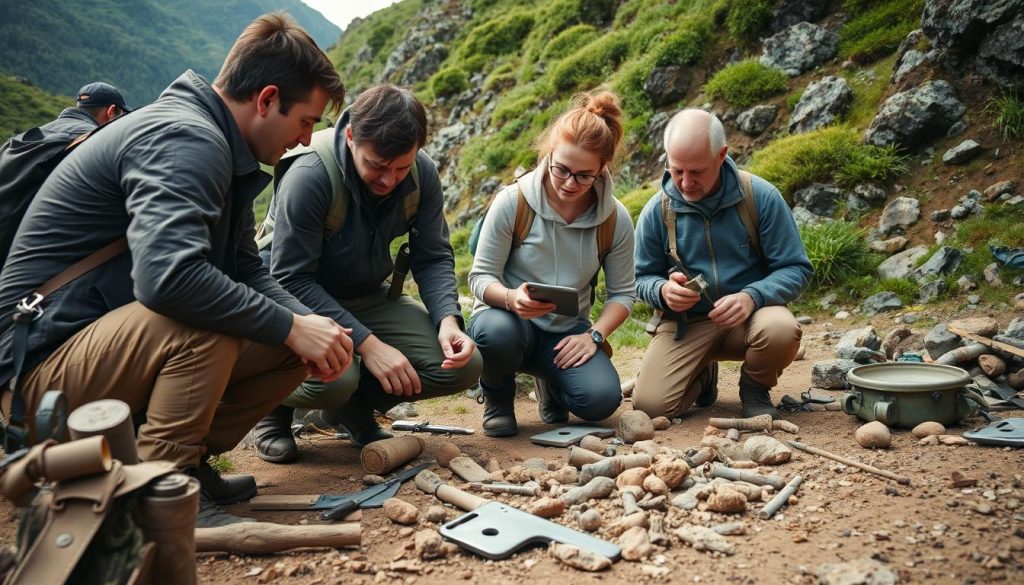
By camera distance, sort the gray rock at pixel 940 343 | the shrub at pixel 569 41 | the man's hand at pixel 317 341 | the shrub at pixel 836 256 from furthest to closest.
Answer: the shrub at pixel 569 41 < the shrub at pixel 836 256 < the gray rock at pixel 940 343 < the man's hand at pixel 317 341

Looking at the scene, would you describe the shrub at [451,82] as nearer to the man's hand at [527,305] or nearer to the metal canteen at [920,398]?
the man's hand at [527,305]

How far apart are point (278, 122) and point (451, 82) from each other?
2208cm

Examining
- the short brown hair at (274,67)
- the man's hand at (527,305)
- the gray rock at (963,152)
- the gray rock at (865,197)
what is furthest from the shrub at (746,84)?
the short brown hair at (274,67)

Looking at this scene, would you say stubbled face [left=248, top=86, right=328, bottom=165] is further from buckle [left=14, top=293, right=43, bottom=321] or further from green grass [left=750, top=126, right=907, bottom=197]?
green grass [left=750, top=126, right=907, bottom=197]

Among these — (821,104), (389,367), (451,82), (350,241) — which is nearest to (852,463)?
(389,367)

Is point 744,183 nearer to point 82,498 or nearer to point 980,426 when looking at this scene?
point 980,426

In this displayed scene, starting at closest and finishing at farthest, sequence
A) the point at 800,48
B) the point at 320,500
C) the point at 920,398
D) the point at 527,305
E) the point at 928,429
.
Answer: the point at 320,500 → the point at 928,429 → the point at 920,398 → the point at 527,305 → the point at 800,48

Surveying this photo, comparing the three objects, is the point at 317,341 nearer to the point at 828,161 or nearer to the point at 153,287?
the point at 153,287

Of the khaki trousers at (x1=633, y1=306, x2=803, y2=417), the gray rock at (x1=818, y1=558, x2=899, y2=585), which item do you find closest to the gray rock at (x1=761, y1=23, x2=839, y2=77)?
the khaki trousers at (x1=633, y1=306, x2=803, y2=417)

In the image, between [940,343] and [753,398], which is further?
[940,343]

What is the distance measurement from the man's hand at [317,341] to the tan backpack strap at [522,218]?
1814 millimetres

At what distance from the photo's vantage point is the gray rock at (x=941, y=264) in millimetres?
6840

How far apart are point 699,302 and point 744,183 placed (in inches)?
31.7

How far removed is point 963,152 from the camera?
768cm
